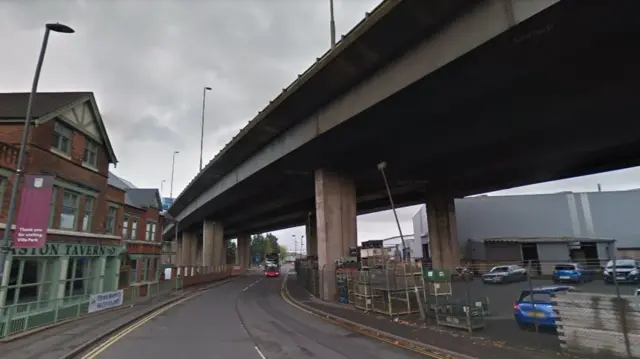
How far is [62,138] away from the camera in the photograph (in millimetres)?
20406

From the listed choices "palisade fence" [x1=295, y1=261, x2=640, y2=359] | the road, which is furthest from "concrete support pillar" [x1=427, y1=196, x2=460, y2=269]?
the road

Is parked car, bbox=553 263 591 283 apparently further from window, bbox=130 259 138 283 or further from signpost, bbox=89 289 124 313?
window, bbox=130 259 138 283

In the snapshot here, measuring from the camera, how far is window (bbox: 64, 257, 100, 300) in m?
20.9

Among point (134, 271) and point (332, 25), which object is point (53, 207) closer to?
point (134, 271)

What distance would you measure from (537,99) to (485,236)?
42.5 metres

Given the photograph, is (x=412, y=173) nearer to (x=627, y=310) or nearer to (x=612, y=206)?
(x=627, y=310)

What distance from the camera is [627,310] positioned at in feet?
29.8

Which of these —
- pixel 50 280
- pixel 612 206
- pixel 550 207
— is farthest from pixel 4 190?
pixel 612 206

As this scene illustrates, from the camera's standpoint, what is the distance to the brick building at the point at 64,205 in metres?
17.0

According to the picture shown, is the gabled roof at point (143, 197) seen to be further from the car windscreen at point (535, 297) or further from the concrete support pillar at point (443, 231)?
the car windscreen at point (535, 297)

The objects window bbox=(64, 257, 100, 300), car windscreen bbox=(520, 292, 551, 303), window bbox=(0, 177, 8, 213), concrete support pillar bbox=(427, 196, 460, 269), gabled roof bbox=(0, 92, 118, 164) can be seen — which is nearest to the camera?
car windscreen bbox=(520, 292, 551, 303)

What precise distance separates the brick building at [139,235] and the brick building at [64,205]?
3.17 metres

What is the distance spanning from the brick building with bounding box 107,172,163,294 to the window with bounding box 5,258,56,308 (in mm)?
8621

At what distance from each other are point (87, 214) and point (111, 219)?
4368mm
